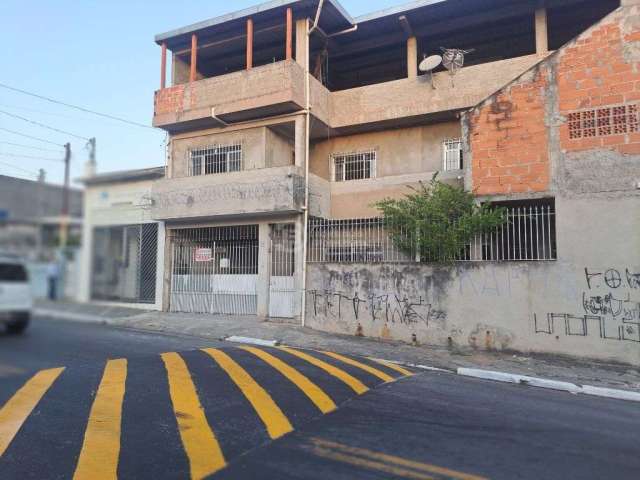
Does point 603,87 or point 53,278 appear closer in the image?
point 53,278

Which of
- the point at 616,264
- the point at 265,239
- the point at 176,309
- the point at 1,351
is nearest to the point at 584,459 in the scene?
the point at 1,351

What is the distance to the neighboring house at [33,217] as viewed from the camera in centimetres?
187

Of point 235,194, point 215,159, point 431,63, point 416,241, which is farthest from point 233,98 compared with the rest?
point 416,241

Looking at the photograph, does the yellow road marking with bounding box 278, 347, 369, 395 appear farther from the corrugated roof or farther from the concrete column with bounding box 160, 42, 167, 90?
the concrete column with bounding box 160, 42, 167, 90

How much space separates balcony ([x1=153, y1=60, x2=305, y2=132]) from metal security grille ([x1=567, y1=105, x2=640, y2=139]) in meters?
6.89

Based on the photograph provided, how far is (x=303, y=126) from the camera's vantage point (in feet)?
44.3

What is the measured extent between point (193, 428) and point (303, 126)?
10349mm

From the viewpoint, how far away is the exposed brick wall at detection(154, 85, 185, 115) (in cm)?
1477

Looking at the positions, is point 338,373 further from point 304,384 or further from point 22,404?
point 22,404

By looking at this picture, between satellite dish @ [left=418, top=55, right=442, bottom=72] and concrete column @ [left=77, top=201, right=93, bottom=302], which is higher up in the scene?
satellite dish @ [left=418, top=55, right=442, bottom=72]

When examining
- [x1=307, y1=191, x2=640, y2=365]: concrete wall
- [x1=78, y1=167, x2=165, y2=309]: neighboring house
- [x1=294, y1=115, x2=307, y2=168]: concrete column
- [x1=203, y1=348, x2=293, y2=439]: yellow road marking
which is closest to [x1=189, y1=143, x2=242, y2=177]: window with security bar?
[x1=294, y1=115, x2=307, y2=168]: concrete column

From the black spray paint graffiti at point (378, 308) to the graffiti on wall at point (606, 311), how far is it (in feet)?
8.09

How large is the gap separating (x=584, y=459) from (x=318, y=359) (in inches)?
181

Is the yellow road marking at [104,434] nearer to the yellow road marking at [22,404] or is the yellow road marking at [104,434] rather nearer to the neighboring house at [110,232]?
the yellow road marking at [22,404]
